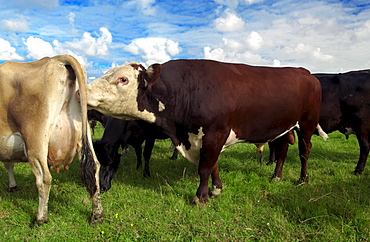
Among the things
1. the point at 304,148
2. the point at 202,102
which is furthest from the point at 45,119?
the point at 304,148

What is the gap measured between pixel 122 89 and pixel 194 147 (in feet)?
4.73

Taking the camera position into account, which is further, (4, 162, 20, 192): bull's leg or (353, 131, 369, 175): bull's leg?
(353, 131, 369, 175): bull's leg

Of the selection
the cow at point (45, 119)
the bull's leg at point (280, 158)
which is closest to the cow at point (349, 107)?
the bull's leg at point (280, 158)

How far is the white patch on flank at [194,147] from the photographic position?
168 inches

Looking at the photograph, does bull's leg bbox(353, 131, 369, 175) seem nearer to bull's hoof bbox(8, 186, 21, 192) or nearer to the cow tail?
the cow tail

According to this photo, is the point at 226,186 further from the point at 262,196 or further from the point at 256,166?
the point at 256,166

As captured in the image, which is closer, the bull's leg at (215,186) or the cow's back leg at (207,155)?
the cow's back leg at (207,155)

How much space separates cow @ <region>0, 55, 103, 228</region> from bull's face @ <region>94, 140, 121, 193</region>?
1.25m

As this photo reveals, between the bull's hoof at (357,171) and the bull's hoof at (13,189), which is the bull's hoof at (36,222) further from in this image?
the bull's hoof at (357,171)

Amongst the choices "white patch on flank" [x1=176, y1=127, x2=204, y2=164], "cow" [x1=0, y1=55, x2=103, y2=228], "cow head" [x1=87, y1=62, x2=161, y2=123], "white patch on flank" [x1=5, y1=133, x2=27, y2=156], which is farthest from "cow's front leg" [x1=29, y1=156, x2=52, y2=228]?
"white patch on flank" [x1=176, y1=127, x2=204, y2=164]

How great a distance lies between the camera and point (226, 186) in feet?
17.2

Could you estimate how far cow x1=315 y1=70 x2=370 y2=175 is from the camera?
6.41 metres

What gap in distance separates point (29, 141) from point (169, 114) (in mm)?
1914

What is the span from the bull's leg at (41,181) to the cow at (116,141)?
121 cm
